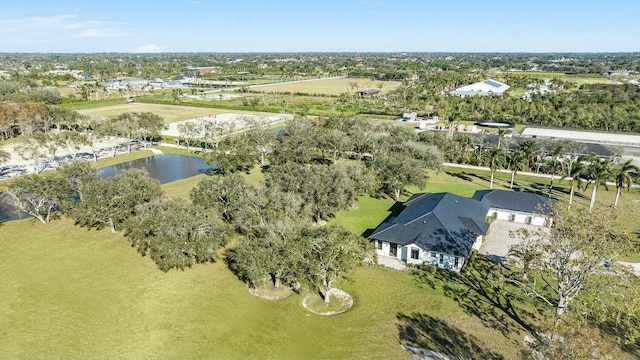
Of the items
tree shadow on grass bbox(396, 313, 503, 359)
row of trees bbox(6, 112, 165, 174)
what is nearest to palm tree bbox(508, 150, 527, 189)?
tree shadow on grass bbox(396, 313, 503, 359)

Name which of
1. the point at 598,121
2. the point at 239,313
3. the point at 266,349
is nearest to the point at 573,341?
the point at 266,349

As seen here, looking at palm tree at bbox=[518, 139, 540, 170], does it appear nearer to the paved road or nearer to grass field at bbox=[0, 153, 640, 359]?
the paved road

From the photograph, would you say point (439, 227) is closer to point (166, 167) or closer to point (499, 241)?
point (499, 241)

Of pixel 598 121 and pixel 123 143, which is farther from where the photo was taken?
pixel 598 121

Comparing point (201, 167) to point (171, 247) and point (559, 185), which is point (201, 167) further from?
point (559, 185)

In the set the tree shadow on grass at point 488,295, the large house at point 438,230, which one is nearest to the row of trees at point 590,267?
the tree shadow on grass at point 488,295

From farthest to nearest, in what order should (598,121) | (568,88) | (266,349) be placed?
(568,88) → (598,121) → (266,349)

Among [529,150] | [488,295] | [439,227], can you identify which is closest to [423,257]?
[439,227]
